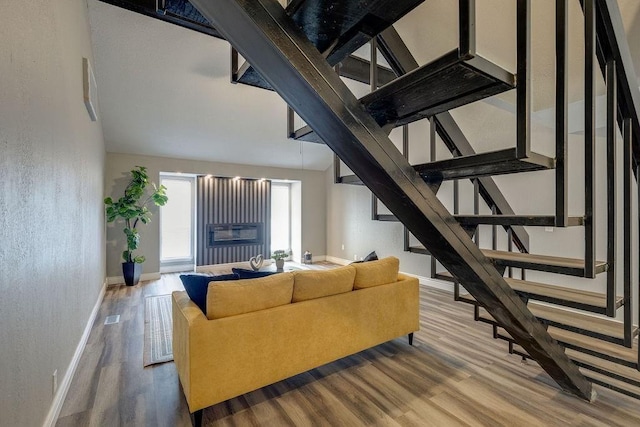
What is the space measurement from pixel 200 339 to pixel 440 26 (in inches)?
124

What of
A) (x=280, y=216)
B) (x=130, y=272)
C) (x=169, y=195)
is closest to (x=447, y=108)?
(x=130, y=272)

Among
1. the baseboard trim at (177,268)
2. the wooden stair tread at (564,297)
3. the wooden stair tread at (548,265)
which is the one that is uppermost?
the wooden stair tread at (548,265)

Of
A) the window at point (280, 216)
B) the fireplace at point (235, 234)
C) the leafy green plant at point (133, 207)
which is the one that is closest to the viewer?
the leafy green plant at point (133, 207)

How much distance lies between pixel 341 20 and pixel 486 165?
2.45 feet

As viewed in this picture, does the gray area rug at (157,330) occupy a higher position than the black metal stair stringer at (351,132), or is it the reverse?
the black metal stair stringer at (351,132)

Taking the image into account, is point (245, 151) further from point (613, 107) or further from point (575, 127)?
→ point (613, 107)

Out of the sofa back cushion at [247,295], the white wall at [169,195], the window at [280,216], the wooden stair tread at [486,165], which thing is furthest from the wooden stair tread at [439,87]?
the window at [280,216]

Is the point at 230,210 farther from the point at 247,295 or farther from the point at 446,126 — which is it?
the point at 446,126

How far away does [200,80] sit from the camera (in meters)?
4.10

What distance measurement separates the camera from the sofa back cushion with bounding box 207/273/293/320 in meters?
1.93

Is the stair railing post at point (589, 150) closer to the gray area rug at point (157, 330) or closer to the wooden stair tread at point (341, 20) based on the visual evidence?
the wooden stair tread at point (341, 20)

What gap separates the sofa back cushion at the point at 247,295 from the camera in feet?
6.32

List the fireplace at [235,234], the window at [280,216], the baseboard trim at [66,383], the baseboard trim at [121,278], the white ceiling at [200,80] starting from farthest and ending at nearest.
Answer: the window at [280,216], the fireplace at [235,234], the baseboard trim at [121,278], the white ceiling at [200,80], the baseboard trim at [66,383]

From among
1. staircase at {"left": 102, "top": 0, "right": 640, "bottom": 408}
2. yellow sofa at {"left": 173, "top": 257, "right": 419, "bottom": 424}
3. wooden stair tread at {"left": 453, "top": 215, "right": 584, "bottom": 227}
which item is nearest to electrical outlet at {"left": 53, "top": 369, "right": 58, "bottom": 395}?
yellow sofa at {"left": 173, "top": 257, "right": 419, "bottom": 424}
